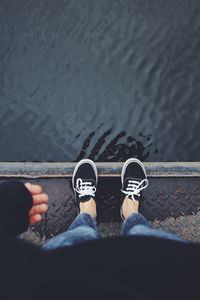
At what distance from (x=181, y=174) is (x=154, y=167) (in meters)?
0.20

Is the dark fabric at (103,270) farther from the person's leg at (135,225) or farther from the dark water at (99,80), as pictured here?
the dark water at (99,80)

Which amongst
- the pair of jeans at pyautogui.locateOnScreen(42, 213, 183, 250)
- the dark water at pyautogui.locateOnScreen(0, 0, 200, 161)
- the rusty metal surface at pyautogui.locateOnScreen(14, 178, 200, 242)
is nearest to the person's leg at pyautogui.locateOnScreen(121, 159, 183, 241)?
the pair of jeans at pyautogui.locateOnScreen(42, 213, 183, 250)

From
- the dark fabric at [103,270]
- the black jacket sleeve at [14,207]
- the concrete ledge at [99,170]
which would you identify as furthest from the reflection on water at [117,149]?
the dark fabric at [103,270]

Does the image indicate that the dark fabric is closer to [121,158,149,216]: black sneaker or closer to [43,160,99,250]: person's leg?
[43,160,99,250]: person's leg

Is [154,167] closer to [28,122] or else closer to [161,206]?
[161,206]

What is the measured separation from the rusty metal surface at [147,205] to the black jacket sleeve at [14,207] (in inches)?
37.8

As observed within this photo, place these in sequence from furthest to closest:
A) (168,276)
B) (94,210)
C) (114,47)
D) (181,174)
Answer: (114,47), (181,174), (94,210), (168,276)

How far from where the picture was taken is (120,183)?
2.63 m

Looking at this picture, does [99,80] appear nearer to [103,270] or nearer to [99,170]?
[99,170]

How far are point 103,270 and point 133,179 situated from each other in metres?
1.36

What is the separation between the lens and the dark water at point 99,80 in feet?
9.78

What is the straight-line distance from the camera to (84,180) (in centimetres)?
249

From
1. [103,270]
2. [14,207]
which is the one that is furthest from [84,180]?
[103,270]

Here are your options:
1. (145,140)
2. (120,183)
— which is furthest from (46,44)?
(120,183)
